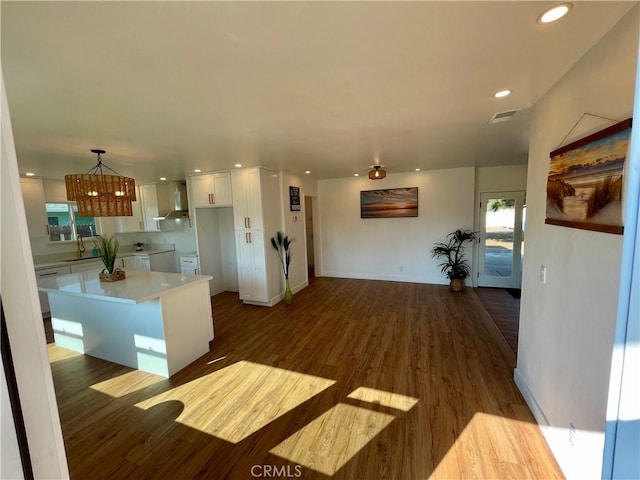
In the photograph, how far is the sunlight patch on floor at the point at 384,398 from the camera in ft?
7.03

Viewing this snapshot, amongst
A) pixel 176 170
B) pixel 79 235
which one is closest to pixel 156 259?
pixel 79 235

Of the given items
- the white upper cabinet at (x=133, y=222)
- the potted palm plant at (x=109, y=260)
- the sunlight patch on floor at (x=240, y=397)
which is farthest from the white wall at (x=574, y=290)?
the white upper cabinet at (x=133, y=222)

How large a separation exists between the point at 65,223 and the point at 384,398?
21.0 ft

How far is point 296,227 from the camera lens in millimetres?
5445

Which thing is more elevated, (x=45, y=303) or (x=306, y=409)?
(x=45, y=303)

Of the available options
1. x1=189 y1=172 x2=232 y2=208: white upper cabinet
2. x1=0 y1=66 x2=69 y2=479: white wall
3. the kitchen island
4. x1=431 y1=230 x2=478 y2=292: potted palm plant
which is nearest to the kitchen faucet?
the kitchen island

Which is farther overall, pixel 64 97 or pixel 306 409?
pixel 306 409

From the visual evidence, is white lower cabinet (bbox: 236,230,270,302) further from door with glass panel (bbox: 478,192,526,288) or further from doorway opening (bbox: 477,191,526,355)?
door with glass panel (bbox: 478,192,526,288)

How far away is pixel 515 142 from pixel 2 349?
14.2 feet

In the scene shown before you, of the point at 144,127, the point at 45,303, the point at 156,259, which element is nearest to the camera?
the point at 144,127

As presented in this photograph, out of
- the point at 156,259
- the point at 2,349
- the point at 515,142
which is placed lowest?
the point at 156,259

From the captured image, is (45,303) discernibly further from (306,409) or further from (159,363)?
(306,409)

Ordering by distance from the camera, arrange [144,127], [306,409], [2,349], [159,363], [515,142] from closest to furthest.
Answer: [2,349] < [306,409] < [144,127] < [159,363] < [515,142]

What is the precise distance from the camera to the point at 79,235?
5293 mm
